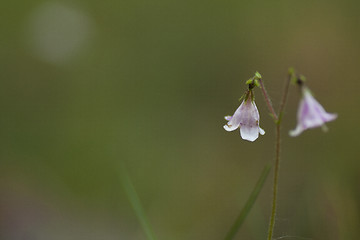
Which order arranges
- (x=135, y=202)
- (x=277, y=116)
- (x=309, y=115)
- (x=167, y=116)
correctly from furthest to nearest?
1. (x=167, y=116)
2. (x=135, y=202)
3. (x=277, y=116)
4. (x=309, y=115)

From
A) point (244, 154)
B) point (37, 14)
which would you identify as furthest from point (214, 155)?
point (37, 14)

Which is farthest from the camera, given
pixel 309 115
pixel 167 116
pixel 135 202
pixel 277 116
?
pixel 167 116

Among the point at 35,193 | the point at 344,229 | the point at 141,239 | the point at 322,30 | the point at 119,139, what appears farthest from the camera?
the point at 322,30

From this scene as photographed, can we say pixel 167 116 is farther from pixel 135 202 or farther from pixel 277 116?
pixel 277 116

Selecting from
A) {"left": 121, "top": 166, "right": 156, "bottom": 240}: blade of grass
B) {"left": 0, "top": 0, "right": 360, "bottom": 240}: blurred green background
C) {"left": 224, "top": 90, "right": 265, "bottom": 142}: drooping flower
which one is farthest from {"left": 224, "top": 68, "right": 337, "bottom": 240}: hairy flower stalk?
{"left": 0, "top": 0, "right": 360, "bottom": 240}: blurred green background

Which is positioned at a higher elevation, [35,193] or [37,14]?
[37,14]

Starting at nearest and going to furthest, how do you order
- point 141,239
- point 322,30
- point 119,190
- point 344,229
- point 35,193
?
point 344,229 < point 141,239 < point 35,193 < point 119,190 < point 322,30

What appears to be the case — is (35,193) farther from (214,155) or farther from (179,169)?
(214,155)

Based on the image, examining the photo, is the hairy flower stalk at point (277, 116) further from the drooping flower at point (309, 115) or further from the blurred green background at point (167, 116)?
the blurred green background at point (167, 116)

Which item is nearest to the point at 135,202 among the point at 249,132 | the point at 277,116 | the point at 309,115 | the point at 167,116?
the point at 249,132
